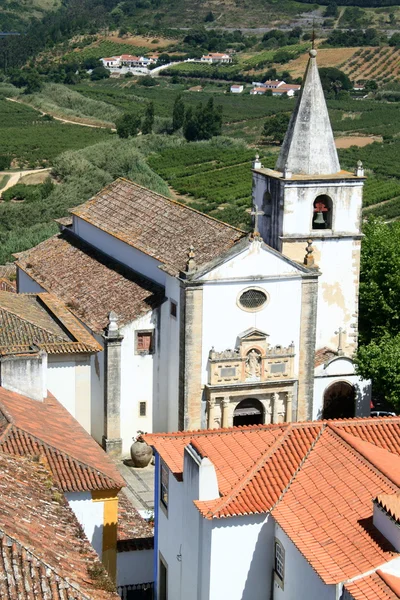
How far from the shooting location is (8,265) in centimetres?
5309

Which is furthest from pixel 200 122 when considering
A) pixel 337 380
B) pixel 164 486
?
pixel 164 486

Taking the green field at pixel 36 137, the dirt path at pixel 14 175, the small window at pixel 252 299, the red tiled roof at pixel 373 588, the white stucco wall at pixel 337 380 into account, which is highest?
the green field at pixel 36 137

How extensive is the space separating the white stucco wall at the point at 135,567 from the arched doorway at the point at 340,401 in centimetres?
1120

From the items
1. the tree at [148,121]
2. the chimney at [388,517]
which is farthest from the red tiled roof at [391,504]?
the tree at [148,121]

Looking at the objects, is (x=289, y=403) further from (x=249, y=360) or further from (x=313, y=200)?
(x=313, y=200)

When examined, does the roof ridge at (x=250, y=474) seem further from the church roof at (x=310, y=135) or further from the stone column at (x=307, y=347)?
the church roof at (x=310, y=135)

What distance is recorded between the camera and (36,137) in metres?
104

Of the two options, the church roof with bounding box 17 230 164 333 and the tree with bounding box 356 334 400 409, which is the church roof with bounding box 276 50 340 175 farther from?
the church roof with bounding box 17 230 164 333

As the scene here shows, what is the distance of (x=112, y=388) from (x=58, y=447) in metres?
9.12

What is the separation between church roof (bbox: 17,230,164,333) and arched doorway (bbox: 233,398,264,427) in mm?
4040

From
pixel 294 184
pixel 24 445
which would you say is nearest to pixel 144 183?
pixel 294 184

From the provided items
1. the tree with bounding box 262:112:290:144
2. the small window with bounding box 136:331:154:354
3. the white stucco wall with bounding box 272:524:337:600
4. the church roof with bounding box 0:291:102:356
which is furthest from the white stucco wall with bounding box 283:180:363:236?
the tree with bounding box 262:112:290:144

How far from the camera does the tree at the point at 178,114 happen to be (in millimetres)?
99875

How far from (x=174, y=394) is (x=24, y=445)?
34.3 ft
